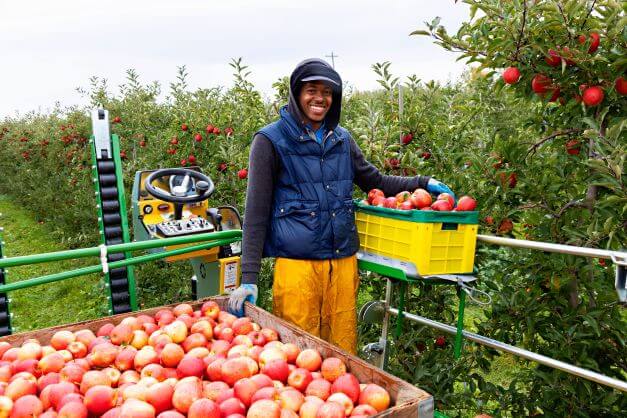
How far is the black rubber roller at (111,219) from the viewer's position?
3.52 metres

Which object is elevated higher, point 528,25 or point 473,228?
point 528,25

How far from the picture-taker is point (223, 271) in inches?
122

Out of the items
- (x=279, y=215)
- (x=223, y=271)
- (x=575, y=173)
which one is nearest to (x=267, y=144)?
(x=279, y=215)

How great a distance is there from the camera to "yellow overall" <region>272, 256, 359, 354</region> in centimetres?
271

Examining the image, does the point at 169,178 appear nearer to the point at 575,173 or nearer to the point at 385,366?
the point at 385,366

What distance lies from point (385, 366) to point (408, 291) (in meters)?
0.71

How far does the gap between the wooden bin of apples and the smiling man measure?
30 centimetres

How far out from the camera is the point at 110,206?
11.6 ft

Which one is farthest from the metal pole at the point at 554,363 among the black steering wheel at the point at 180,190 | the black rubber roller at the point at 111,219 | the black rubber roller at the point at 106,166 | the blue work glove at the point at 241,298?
the black rubber roller at the point at 106,166

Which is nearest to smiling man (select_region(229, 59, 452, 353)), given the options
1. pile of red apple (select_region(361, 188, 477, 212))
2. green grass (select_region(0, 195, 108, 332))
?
pile of red apple (select_region(361, 188, 477, 212))

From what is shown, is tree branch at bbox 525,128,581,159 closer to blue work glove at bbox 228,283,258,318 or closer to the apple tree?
the apple tree

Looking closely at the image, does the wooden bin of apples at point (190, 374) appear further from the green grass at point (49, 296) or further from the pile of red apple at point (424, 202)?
the green grass at point (49, 296)

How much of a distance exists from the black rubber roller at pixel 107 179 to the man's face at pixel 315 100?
56.7 inches

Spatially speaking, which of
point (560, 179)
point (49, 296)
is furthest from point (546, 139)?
point (49, 296)
